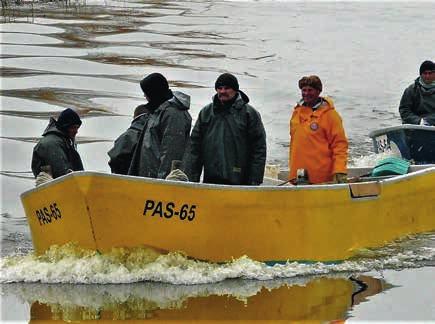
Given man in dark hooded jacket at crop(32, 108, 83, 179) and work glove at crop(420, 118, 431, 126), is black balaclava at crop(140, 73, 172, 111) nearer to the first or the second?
man in dark hooded jacket at crop(32, 108, 83, 179)

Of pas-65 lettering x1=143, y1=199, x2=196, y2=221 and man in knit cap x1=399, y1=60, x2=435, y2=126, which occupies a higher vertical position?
man in knit cap x1=399, y1=60, x2=435, y2=126

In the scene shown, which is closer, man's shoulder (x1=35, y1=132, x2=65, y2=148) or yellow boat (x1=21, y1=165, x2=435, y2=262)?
yellow boat (x1=21, y1=165, x2=435, y2=262)

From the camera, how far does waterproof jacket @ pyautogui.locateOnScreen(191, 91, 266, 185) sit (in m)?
9.30

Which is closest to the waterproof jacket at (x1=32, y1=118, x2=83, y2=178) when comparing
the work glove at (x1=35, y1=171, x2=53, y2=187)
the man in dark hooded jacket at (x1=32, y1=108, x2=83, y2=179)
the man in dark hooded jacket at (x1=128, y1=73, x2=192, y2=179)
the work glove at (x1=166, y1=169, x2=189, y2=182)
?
the man in dark hooded jacket at (x1=32, y1=108, x2=83, y2=179)

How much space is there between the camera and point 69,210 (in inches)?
347

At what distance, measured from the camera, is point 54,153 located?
957 cm

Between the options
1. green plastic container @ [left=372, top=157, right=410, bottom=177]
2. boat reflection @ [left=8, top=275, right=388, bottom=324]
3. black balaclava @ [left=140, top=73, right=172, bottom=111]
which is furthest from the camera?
green plastic container @ [left=372, top=157, right=410, bottom=177]

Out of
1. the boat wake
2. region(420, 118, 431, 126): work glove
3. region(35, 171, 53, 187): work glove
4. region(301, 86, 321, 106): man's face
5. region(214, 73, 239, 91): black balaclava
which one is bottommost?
the boat wake

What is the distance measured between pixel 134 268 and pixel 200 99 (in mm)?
11798

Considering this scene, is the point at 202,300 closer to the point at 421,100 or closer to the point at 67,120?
the point at 67,120

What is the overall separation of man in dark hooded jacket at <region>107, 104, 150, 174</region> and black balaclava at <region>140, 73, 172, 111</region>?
0.72ft

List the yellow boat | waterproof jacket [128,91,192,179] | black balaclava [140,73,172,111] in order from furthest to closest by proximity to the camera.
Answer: black balaclava [140,73,172,111] < waterproof jacket [128,91,192,179] < the yellow boat

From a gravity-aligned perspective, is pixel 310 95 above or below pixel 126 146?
above

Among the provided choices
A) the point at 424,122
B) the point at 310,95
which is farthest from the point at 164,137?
the point at 424,122
